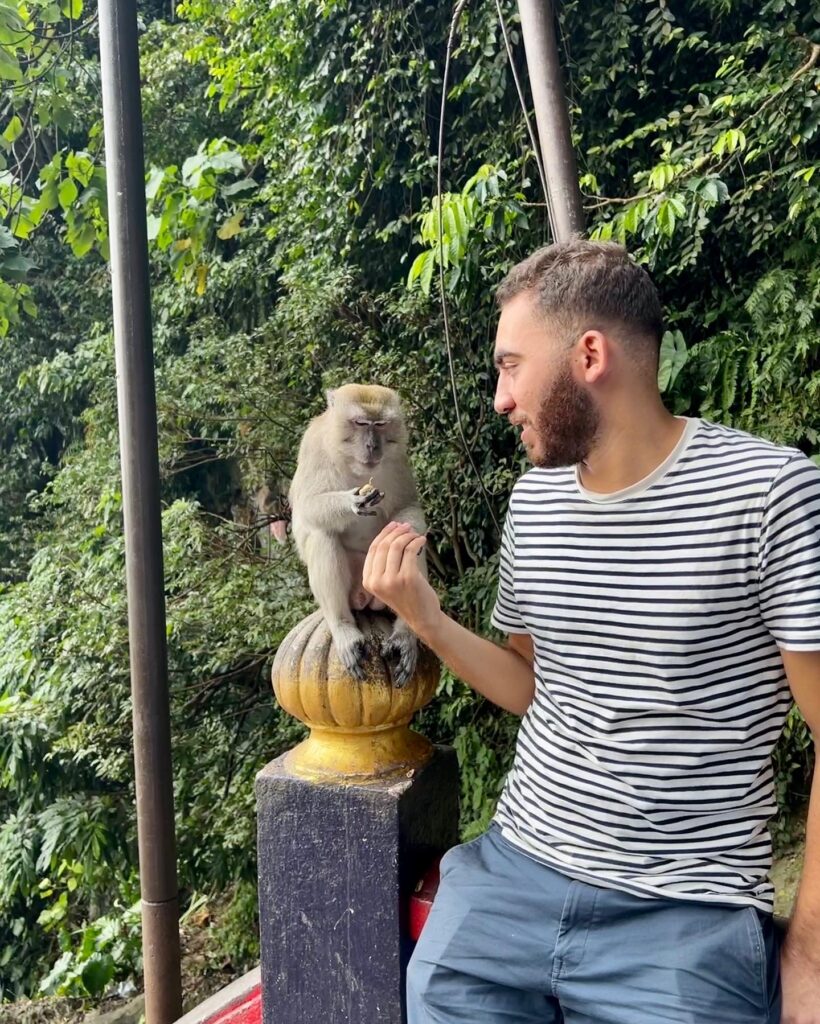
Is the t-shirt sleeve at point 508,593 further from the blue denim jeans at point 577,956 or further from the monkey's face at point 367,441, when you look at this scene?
the monkey's face at point 367,441

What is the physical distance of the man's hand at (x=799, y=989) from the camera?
112 cm

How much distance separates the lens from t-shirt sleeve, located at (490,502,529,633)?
59.7 inches

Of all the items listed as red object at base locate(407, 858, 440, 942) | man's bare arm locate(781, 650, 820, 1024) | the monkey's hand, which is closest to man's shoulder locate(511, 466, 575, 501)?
the monkey's hand

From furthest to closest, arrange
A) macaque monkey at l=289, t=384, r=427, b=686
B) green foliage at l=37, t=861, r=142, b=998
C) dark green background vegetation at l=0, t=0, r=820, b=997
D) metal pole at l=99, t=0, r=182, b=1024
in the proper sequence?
green foliage at l=37, t=861, r=142, b=998
dark green background vegetation at l=0, t=0, r=820, b=997
metal pole at l=99, t=0, r=182, b=1024
macaque monkey at l=289, t=384, r=427, b=686

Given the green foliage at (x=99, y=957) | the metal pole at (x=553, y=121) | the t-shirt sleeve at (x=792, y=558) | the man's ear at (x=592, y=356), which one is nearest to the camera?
the t-shirt sleeve at (x=792, y=558)

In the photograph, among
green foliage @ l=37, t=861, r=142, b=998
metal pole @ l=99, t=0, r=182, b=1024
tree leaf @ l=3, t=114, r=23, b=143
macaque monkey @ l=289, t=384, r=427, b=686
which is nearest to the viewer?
macaque monkey @ l=289, t=384, r=427, b=686

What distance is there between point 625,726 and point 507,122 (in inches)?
164

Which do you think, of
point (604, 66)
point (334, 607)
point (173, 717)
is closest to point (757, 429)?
point (604, 66)

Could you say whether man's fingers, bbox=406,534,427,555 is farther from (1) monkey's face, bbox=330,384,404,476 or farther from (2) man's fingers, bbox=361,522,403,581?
(1) monkey's face, bbox=330,384,404,476

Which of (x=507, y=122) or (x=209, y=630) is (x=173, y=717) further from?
(x=507, y=122)

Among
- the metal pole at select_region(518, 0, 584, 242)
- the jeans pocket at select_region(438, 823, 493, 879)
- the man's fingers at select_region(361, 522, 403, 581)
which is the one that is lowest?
the jeans pocket at select_region(438, 823, 493, 879)

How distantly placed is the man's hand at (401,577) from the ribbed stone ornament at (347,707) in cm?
15

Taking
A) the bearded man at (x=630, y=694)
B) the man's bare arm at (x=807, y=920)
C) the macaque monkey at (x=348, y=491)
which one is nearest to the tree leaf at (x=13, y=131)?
the macaque monkey at (x=348, y=491)

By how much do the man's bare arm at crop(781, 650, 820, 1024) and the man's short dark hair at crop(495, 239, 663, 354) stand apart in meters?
0.57
